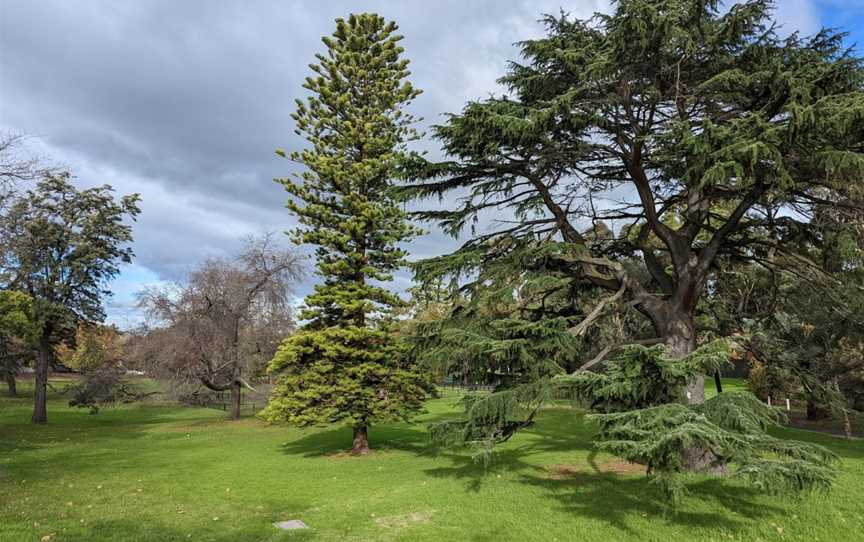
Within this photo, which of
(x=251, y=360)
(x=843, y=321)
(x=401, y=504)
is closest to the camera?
(x=401, y=504)

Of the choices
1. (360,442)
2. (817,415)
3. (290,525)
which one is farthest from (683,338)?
(817,415)

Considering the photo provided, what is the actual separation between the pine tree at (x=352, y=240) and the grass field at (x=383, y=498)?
1.71m

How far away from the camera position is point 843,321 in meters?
13.0

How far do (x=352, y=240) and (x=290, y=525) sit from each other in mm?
9344

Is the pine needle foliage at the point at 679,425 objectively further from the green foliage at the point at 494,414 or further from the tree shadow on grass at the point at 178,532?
the tree shadow on grass at the point at 178,532

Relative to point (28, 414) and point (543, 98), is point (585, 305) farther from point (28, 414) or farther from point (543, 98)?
point (28, 414)

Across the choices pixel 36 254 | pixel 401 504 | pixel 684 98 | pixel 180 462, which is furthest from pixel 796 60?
pixel 36 254

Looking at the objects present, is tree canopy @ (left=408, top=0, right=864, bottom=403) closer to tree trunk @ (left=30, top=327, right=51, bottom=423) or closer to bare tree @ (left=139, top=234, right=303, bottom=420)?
bare tree @ (left=139, top=234, right=303, bottom=420)

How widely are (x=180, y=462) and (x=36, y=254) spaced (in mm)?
14178

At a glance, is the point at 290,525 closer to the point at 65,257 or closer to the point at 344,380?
the point at 344,380

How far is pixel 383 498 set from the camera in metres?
9.48

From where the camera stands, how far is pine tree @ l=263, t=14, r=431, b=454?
1411cm

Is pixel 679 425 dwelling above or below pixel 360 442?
above

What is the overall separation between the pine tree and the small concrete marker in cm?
564
